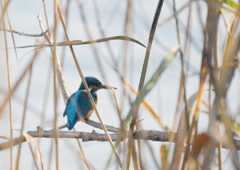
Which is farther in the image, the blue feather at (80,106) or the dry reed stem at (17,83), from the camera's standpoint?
the blue feather at (80,106)

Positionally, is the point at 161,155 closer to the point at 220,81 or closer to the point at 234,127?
the point at 234,127

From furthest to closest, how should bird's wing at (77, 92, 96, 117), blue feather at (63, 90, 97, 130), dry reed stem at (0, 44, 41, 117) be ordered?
bird's wing at (77, 92, 96, 117) → blue feather at (63, 90, 97, 130) → dry reed stem at (0, 44, 41, 117)

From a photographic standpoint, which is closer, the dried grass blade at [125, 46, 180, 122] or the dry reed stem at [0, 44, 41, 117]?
the dried grass blade at [125, 46, 180, 122]

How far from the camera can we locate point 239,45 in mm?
720

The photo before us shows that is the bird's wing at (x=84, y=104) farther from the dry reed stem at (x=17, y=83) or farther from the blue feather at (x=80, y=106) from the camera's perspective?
the dry reed stem at (x=17, y=83)

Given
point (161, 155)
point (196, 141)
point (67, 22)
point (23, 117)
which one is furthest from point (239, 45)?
point (23, 117)

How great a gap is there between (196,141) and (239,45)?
0.26 metres

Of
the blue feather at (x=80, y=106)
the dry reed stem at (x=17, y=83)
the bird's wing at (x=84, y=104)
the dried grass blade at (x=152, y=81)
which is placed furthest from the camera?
the bird's wing at (x=84, y=104)

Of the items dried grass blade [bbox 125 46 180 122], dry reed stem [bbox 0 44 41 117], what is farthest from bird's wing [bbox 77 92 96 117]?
dried grass blade [bbox 125 46 180 122]

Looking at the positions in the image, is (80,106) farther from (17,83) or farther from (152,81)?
(152,81)

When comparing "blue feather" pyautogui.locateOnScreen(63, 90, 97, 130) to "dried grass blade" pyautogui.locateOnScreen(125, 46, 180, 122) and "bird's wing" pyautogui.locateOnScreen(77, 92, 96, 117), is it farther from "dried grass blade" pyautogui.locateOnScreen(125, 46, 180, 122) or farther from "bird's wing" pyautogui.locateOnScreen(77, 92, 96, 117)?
"dried grass blade" pyautogui.locateOnScreen(125, 46, 180, 122)

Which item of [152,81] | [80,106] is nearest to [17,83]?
[152,81]

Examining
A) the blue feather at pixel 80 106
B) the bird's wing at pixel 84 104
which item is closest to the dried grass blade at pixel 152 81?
the blue feather at pixel 80 106

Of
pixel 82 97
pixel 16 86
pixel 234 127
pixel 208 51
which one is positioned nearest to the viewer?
pixel 208 51
